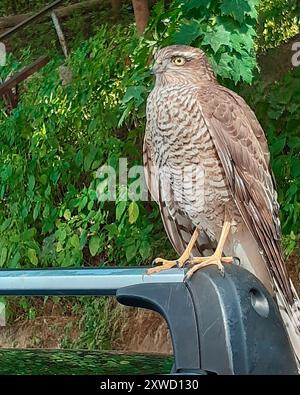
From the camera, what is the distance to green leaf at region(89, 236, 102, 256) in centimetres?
433

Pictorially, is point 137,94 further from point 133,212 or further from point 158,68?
point 158,68

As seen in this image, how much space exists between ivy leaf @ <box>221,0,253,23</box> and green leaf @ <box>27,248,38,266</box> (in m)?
1.74

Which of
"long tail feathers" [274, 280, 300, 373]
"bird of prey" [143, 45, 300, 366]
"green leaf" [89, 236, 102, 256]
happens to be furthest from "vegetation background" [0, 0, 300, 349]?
"long tail feathers" [274, 280, 300, 373]

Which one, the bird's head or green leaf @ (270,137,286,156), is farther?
green leaf @ (270,137,286,156)

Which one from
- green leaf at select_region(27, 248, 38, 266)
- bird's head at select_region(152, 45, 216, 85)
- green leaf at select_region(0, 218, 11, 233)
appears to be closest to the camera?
bird's head at select_region(152, 45, 216, 85)

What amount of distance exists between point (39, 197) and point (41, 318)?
0.72m

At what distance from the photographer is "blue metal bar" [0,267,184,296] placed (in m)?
1.15

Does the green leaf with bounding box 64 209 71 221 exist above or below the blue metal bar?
above

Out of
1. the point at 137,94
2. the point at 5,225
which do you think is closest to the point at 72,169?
the point at 5,225

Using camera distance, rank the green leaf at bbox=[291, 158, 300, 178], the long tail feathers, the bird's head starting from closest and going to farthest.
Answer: the long tail feathers < the bird's head < the green leaf at bbox=[291, 158, 300, 178]

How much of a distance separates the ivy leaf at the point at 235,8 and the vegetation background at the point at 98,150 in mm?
74
